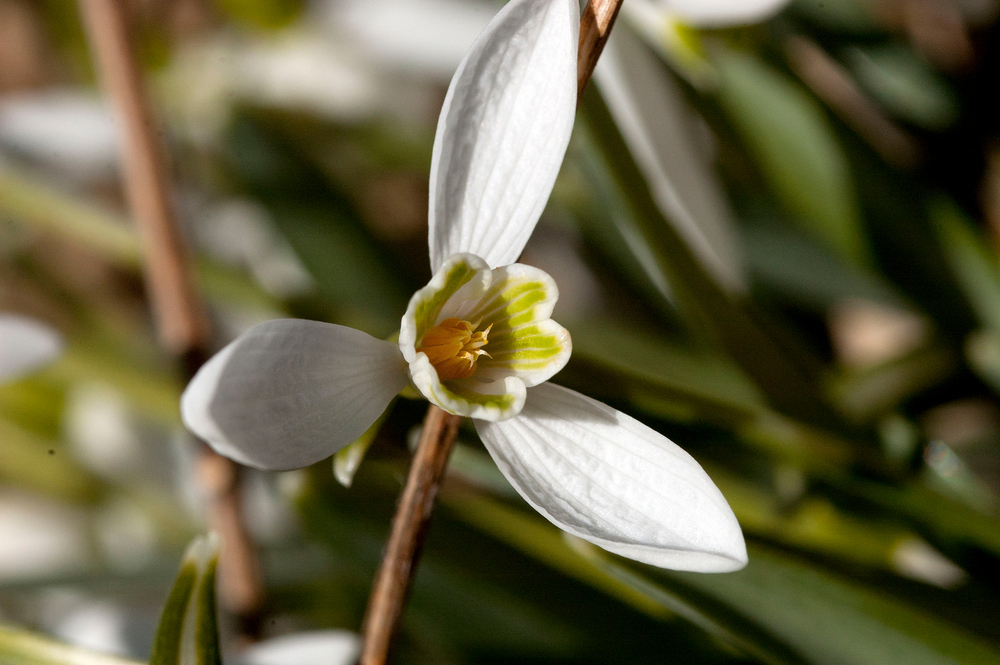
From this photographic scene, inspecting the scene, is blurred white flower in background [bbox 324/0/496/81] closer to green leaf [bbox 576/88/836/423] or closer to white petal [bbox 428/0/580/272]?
green leaf [bbox 576/88/836/423]

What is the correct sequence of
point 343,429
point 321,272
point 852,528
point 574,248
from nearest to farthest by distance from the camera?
point 343,429, point 852,528, point 321,272, point 574,248

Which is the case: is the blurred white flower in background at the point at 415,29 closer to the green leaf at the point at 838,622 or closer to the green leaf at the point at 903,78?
the green leaf at the point at 903,78

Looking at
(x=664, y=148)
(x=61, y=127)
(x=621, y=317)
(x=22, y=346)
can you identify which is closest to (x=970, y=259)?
(x=664, y=148)

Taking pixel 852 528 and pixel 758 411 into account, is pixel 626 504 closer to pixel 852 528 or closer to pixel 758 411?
pixel 758 411

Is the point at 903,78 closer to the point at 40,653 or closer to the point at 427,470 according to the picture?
the point at 427,470

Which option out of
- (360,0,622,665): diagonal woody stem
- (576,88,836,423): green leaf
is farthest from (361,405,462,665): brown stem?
(576,88,836,423): green leaf

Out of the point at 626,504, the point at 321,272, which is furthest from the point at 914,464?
the point at 321,272

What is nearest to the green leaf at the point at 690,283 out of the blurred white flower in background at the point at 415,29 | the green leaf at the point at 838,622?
the green leaf at the point at 838,622

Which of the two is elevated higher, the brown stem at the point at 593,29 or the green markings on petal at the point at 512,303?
the brown stem at the point at 593,29
